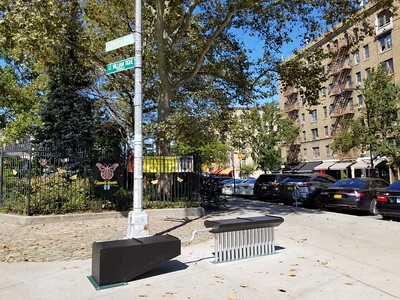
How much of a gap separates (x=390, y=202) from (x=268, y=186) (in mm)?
9199

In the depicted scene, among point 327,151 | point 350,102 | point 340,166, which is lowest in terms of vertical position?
point 340,166

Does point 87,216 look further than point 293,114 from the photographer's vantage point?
No

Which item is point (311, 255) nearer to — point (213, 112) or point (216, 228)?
point (216, 228)

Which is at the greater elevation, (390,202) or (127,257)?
(390,202)

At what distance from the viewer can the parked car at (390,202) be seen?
12008 millimetres

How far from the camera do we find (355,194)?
14141mm

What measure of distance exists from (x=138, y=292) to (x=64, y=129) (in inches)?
724

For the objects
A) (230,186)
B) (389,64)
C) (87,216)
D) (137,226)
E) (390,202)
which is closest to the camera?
(137,226)

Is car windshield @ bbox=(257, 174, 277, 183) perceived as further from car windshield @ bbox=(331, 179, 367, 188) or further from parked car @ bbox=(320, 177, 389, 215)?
car windshield @ bbox=(331, 179, 367, 188)

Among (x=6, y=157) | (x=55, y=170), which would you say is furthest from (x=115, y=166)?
(x=6, y=157)

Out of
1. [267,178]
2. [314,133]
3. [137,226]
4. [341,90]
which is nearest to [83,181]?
[137,226]

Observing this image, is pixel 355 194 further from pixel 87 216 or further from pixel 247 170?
pixel 247 170

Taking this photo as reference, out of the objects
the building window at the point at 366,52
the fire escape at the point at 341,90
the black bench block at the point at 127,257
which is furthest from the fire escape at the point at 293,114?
the black bench block at the point at 127,257

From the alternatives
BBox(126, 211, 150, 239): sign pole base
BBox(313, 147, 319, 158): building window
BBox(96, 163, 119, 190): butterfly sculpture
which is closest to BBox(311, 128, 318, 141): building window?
BBox(313, 147, 319, 158): building window
